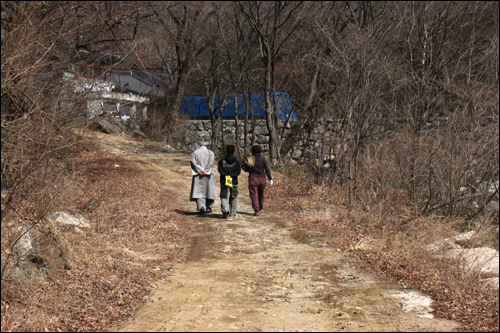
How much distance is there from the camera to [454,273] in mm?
6867

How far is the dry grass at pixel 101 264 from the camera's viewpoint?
5.14 meters

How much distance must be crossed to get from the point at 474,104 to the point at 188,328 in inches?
399

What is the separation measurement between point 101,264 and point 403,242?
204 inches

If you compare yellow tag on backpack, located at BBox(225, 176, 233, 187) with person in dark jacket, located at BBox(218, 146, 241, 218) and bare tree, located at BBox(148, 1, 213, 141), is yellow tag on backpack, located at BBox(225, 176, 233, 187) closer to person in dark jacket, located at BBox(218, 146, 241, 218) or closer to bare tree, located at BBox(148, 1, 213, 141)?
person in dark jacket, located at BBox(218, 146, 241, 218)

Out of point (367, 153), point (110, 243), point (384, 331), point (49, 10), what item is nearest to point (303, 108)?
point (367, 153)

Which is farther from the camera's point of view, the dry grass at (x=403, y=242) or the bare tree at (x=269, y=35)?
the bare tree at (x=269, y=35)

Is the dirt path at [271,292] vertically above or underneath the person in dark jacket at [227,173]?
underneath

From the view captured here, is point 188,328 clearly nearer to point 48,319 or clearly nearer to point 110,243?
point 48,319

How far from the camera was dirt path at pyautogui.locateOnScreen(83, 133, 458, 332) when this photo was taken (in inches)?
204

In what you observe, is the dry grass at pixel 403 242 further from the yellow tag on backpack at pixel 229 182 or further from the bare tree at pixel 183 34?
the bare tree at pixel 183 34

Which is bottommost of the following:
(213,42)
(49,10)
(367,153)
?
(367,153)

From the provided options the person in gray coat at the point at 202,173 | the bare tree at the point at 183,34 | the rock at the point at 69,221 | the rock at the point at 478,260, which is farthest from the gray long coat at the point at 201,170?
the bare tree at the point at 183,34

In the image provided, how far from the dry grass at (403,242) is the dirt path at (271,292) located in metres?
0.29

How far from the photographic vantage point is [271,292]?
6332mm
